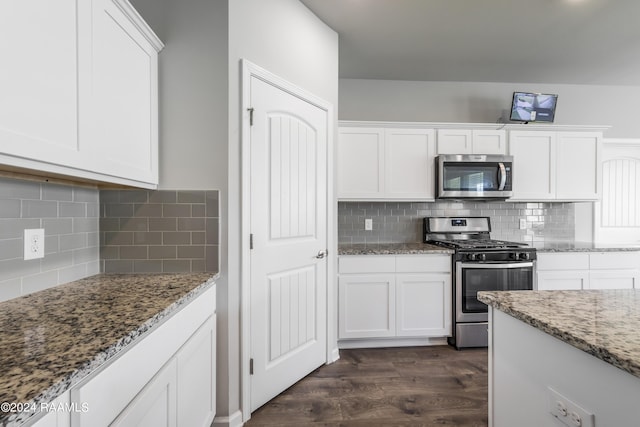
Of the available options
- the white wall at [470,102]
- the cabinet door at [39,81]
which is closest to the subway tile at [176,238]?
the cabinet door at [39,81]

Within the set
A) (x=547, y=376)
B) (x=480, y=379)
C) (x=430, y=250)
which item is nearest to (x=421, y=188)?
(x=430, y=250)

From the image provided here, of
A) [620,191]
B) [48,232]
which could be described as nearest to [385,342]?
[48,232]

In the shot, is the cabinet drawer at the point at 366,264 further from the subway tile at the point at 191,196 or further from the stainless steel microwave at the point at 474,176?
the subway tile at the point at 191,196

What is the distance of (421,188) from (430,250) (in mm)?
663

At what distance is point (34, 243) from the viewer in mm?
1274

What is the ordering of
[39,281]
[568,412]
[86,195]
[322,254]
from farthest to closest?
[322,254] → [86,195] → [39,281] → [568,412]

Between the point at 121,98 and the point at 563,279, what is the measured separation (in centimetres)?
371

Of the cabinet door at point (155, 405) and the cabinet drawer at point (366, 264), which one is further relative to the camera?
the cabinet drawer at point (366, 264)

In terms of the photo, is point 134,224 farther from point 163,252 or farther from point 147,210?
point 163,252

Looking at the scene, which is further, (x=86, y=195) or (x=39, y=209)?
(x=86, y=195)

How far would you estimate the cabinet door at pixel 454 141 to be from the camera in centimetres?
326

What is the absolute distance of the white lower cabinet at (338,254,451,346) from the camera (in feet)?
9.40

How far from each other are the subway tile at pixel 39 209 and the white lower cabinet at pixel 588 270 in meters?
3.58

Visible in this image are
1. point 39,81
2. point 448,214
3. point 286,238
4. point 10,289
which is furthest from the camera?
point 448,214
